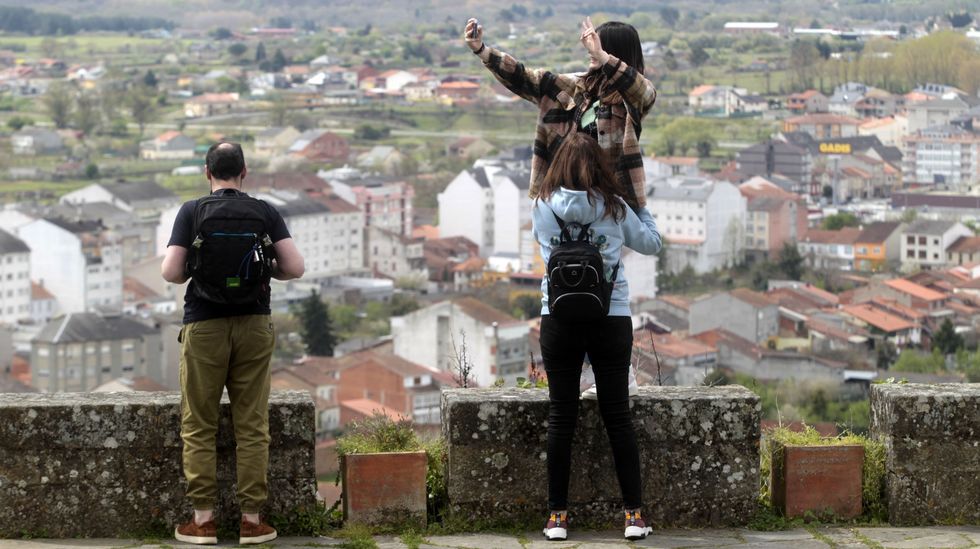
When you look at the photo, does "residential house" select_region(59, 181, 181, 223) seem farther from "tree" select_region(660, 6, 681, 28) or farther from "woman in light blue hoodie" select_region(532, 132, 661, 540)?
"tree" select_region(660, 6, 681, 28)

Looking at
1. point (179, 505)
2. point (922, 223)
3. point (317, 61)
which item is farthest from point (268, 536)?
point (317, 61)

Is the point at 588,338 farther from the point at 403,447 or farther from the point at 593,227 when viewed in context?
the point at 403,447

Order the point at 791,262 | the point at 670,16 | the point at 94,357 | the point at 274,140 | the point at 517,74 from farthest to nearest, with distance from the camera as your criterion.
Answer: the point at 670,16 < the point at 274,140 < the point at 791,262 < the point at 94,357 < the point at 517,74

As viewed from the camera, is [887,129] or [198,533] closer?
[198,533]

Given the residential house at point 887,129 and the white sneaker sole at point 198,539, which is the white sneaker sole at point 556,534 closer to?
the white sneaker sole at point 198,539

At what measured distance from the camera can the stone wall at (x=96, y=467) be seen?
3.79 metres

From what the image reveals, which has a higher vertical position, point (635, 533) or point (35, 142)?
point (35, 142)

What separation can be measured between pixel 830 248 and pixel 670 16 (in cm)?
6563

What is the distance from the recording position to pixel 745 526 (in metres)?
3.99

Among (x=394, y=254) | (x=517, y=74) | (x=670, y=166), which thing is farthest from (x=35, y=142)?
(x=517, y=74)

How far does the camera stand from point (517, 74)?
13.3ft

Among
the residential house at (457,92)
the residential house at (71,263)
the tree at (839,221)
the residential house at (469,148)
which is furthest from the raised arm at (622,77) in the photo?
the residential house at (457,92)

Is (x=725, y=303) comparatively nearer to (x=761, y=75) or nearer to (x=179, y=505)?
(x=179, y=505)

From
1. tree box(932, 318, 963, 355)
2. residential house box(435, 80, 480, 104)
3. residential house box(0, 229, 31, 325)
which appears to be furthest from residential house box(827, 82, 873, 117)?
tree box(932, 318, 963, 355)
